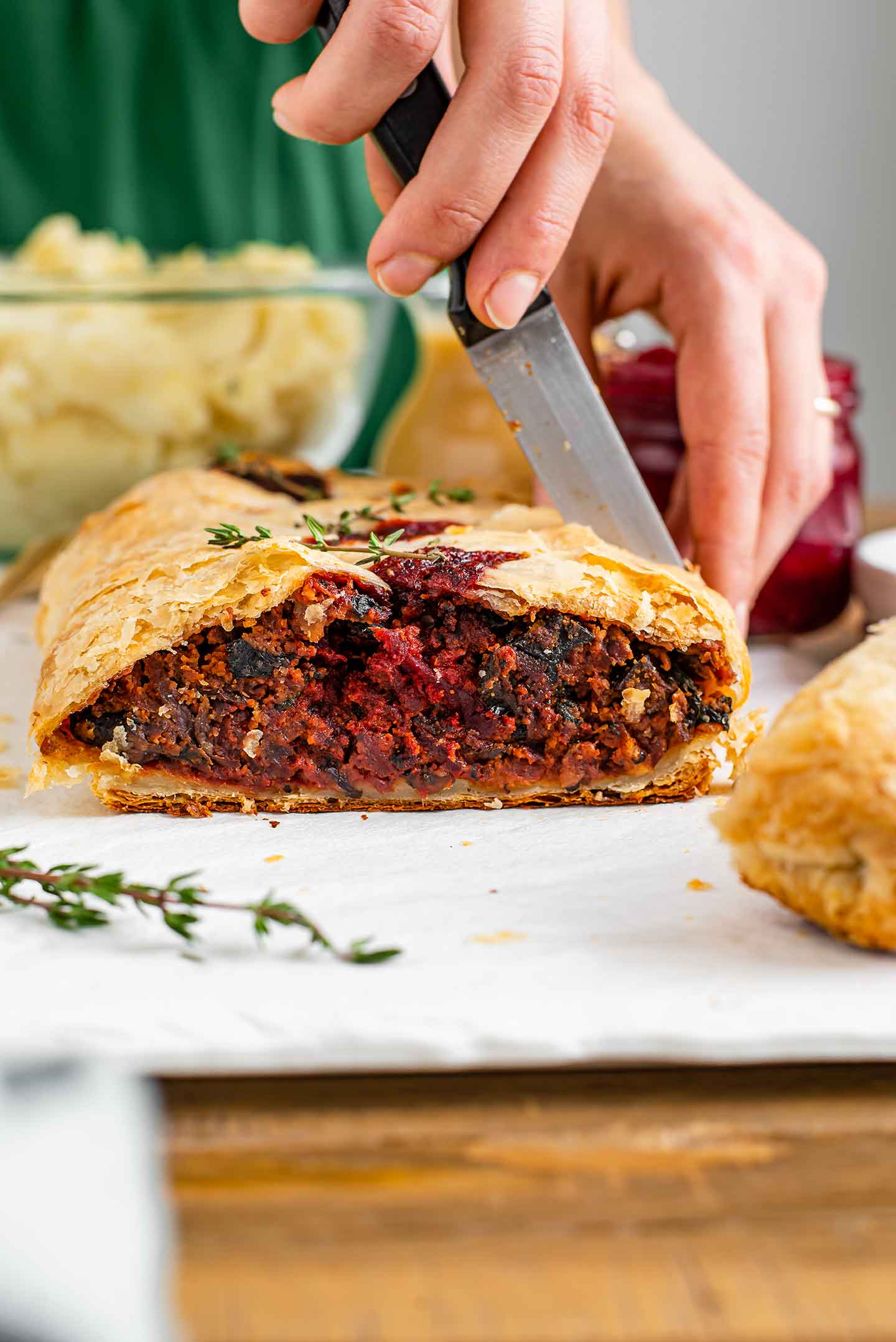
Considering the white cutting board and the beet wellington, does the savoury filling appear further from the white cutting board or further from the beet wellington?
the white cutting board

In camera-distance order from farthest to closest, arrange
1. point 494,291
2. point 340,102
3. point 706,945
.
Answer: point 494,291
point 340,102
point 706,945

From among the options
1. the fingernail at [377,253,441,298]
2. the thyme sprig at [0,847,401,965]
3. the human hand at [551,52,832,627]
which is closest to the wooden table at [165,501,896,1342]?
the thyme sprig at [0,847,401,965]

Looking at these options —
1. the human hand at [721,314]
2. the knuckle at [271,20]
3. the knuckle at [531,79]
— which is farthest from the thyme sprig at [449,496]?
the knuckle at [271,20]

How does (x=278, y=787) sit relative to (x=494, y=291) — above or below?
below

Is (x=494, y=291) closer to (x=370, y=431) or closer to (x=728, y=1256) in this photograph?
(x=728, y=1256)

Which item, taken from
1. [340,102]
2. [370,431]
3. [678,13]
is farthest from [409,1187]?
[678,13]

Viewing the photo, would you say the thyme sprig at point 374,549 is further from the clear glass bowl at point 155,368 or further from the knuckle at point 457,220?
the clear glass bowl at point 155,368

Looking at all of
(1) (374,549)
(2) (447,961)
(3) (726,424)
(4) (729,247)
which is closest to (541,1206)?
(2) (447,961)
